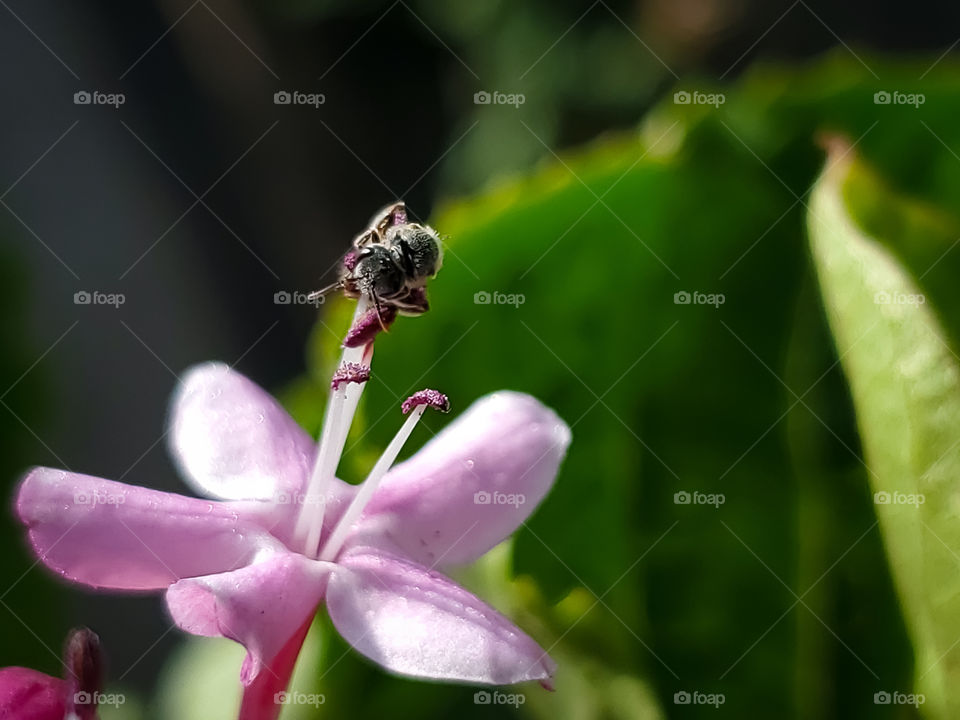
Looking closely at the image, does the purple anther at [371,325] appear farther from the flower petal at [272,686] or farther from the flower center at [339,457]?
the flower petal at [272,686]

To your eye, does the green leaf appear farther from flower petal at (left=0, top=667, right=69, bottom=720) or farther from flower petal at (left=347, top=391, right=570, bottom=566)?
flower petal at (left=0, top=667, right=69, bottom=720)

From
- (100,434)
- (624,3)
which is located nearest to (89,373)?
(100,434)

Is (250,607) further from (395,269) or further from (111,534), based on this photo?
(395,269)

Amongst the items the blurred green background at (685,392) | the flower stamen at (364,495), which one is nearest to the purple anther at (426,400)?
the flower stamen at (364,495)

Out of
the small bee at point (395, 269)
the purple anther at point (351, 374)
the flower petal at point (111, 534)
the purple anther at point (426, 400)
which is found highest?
the small bee at point (395, 269)

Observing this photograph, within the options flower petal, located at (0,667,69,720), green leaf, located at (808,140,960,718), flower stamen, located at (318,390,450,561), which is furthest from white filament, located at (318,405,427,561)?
green leaf, located at (808,140,960,718)

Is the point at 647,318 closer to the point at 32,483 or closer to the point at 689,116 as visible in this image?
the point at 689,116
